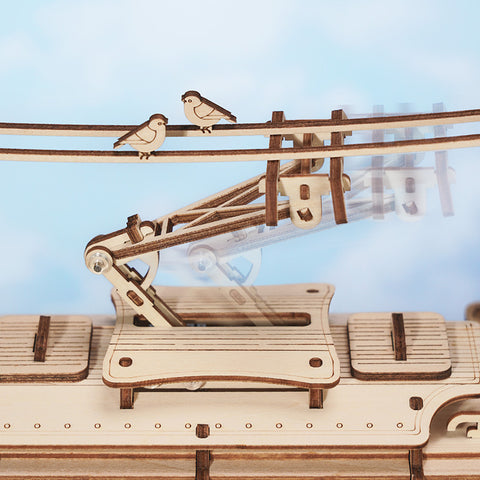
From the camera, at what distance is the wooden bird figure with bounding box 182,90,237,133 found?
520 cm

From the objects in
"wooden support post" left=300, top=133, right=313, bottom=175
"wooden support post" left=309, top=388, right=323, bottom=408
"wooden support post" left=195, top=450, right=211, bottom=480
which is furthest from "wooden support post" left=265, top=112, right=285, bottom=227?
"wooden support post" left=195, top=450, right=211, bottom=480

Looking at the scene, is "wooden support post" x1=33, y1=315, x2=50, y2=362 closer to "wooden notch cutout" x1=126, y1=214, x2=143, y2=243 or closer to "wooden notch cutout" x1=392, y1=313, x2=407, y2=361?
"wooden notch cutout" x1=126, y1=214, x2=143, y2=243

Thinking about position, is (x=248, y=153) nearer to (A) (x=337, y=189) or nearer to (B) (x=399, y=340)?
(A) (x=337, y=189)

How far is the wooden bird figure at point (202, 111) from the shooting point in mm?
5203

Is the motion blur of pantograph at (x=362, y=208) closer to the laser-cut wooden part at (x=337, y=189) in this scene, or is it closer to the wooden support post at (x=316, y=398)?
the laser-cut wooden part at (x=337, y=189)

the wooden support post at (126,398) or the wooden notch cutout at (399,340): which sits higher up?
the wooden notch cutout at (399,340)

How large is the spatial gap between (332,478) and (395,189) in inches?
46.5

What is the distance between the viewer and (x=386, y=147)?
5215mm

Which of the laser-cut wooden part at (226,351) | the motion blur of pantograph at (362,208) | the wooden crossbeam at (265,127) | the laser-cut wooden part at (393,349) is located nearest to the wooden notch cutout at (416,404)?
the laser-cut wooden part at (393,349)

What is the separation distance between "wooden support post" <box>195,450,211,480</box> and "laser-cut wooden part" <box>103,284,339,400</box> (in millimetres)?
325

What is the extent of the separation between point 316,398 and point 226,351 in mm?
408

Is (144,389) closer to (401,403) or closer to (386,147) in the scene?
(401,403)

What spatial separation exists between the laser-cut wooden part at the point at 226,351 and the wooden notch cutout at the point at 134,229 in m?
0.41

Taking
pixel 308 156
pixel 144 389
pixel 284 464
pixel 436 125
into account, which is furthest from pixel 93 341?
pixel 436 125
